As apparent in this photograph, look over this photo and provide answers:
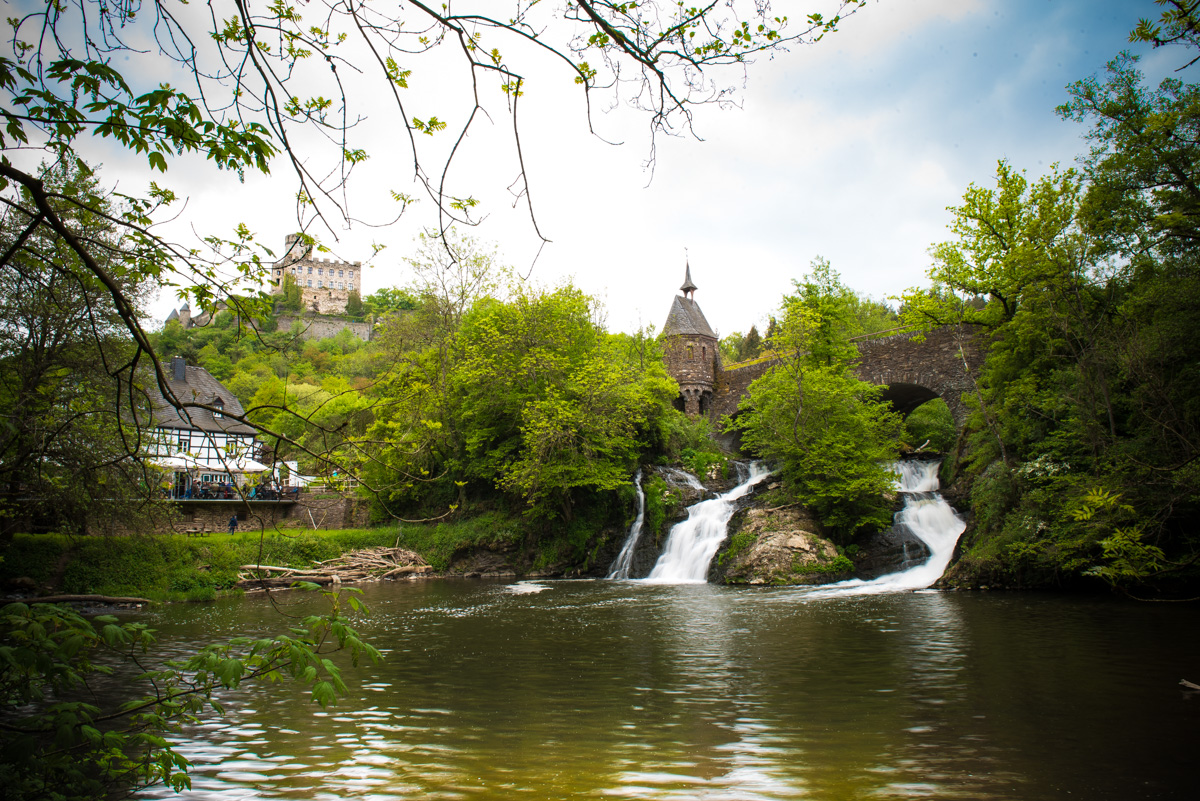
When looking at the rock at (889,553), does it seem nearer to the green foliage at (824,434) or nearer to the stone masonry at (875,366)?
the green foliage at (824,434)

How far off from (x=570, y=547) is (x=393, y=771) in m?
22.2

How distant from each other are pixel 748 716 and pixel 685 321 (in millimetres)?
38888

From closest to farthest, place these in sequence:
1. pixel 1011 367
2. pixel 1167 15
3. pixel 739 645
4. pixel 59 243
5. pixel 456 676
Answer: pixel 1167 15 → pixel 59 243 → pixel 456 676 → pixel 739 645 → pixel 1011 367

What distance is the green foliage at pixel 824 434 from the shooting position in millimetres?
21344

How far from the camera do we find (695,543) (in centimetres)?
2314

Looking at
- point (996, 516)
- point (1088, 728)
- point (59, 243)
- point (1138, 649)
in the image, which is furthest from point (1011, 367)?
point (59, 243)

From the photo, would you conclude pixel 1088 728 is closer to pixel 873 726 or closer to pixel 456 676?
pixel 873 726

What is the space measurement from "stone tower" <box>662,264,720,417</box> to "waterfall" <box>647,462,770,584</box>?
16179 millimetres

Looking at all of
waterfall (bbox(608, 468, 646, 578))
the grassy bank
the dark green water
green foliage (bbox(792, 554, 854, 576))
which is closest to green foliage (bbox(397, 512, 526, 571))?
the grassy bank

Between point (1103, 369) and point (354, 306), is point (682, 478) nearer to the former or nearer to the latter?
point (1103, 369)

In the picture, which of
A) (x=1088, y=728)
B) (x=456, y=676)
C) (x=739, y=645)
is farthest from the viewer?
(x=739, y=645)

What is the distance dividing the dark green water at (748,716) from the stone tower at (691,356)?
3058 cm

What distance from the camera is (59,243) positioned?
14.3 ft

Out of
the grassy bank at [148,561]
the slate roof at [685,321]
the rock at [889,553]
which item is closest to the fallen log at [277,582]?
the grassy bank at [148,561]
